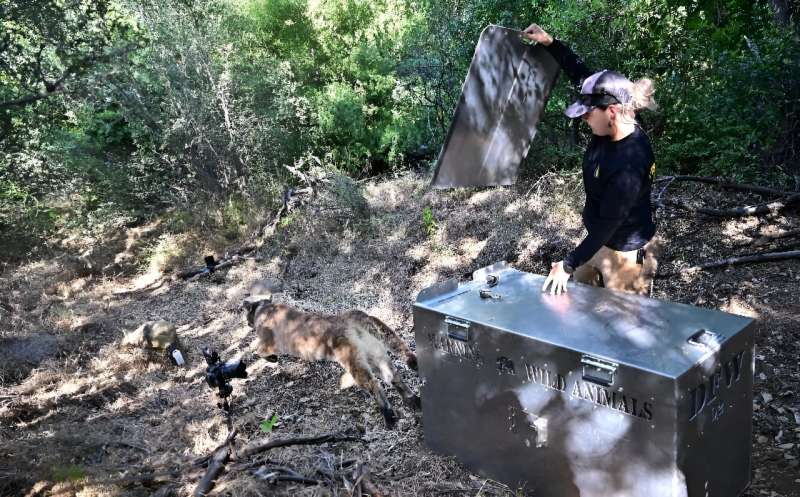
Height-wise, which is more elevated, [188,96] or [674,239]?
[188,96]

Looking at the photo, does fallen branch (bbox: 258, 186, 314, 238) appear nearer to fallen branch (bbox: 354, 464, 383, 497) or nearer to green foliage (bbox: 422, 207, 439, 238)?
green foliage (bbox: 422, 207, 439, 238)

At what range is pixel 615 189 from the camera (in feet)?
10.5

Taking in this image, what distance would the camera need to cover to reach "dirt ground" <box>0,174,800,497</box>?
3.61 metres

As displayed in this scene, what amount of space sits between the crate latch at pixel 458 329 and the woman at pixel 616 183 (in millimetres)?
678

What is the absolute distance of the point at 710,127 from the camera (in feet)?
24.0

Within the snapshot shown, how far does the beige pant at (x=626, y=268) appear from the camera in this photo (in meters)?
3.58

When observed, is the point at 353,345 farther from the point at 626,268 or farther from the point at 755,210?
the point at 755,210

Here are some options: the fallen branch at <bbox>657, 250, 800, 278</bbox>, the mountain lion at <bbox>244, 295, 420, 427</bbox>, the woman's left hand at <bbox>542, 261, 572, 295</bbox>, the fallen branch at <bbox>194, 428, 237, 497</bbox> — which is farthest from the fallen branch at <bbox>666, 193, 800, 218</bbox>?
the fallen branch at <bbox>194, 428, 237, 497</bbox>

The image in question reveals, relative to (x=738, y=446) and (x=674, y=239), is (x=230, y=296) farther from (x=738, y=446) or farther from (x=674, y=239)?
(x=738, y=446)

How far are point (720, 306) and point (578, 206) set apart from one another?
292 cm

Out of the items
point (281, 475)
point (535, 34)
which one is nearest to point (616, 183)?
point (535, 34)

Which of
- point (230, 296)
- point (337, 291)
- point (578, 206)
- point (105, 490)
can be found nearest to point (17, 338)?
point (230, 296)

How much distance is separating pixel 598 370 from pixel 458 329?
34.0 inches

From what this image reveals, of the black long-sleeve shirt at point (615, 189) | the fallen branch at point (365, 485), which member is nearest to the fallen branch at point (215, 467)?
the fallen branch at point (365, 485)
